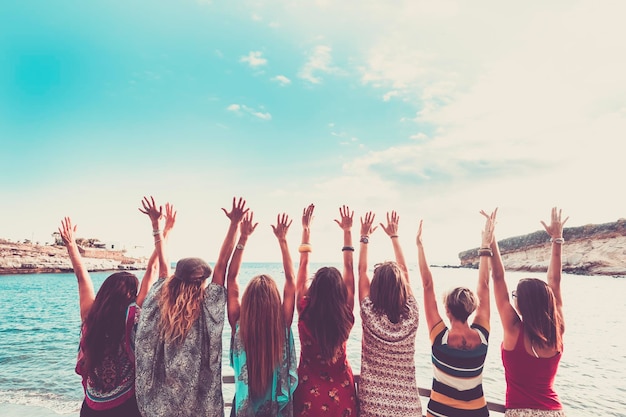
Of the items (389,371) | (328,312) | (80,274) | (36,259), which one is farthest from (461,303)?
(36,259)

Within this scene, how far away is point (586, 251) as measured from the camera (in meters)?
58.1

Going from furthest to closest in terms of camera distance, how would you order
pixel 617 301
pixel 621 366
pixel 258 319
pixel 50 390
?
1. pixel 617 301
2. pixel 621 366
3. pixel 50 390
4. pixel 258 319

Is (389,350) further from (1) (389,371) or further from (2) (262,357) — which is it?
(2) (262,357)

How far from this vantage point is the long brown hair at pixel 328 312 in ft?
8.98

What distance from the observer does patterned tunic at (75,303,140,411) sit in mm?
2770

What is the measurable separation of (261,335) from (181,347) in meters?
0.61

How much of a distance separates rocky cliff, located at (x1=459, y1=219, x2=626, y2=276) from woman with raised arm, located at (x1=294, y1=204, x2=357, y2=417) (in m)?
61.8

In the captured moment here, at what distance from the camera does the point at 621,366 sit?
10.5 metres

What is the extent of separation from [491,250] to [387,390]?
1.55 m

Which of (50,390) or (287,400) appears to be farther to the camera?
(50,390)

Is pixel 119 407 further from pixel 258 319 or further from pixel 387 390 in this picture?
pixel 387 390

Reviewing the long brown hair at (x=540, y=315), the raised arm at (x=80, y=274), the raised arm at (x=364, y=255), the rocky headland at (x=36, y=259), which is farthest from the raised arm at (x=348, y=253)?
the rocky headland at (x=36, y=259)

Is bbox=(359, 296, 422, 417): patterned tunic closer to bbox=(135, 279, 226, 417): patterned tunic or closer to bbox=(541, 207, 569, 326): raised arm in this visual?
bbox=(135, 279, 226, 417): patterned tunic

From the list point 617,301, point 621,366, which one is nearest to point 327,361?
point 621,366
